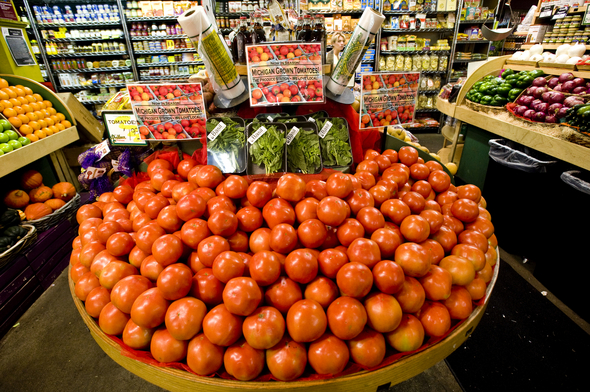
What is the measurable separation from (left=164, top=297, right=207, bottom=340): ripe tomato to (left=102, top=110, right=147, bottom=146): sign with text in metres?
1.60

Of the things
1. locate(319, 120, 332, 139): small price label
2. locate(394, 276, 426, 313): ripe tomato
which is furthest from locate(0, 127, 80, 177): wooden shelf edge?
locate(394, 276, 426, 313): ripe tomato

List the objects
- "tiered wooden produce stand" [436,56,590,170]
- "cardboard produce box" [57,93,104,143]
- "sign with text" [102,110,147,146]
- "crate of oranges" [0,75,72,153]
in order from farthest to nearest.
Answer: "cardboard produce box" [57,93,104,143], "crate of oranges" [0,75,72,153], "tiered wooden produce stand" [436,56,590,170], "sign with text" [102,110,147,146]

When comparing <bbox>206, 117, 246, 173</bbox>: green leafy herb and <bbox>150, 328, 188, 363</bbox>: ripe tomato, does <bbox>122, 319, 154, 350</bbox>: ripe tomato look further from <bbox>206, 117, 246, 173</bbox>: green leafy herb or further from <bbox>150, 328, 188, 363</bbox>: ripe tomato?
<bbox>206, 117, 246, 173</bbox>: green leafy herb

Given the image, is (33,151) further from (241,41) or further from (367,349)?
(367,349)

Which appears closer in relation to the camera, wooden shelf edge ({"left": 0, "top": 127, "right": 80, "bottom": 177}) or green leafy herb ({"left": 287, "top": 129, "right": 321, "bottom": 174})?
green leafy herb ({"left": 287, "top": 129, "right": 321, "bottom": 174})

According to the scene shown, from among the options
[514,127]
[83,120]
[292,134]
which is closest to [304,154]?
[292,134]

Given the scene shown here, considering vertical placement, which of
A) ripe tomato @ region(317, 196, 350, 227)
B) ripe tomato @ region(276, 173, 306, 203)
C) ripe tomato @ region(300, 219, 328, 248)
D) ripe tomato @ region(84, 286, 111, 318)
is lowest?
ripe tomato @ region(84, 286, 111, 318)

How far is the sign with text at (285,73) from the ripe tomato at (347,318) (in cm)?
111

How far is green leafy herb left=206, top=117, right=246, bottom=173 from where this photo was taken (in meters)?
1.64

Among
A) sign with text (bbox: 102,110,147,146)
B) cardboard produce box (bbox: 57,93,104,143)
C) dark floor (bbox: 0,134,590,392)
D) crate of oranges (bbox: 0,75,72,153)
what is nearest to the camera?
dark floor (bbox: 0,134,590,392)

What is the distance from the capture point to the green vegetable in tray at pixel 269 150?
5.11ft

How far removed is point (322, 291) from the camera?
3.48 ft

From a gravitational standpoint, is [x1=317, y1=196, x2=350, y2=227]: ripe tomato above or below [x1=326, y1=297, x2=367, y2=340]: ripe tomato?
above

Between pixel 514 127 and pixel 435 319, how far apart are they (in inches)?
107
